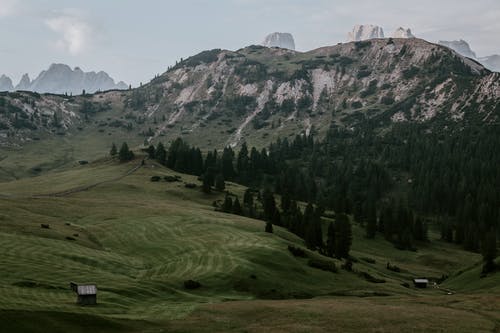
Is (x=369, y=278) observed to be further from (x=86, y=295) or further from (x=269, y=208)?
(x=269, y=208)

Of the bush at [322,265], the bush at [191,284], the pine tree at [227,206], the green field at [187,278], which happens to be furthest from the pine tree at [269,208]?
the bush at [191,284]

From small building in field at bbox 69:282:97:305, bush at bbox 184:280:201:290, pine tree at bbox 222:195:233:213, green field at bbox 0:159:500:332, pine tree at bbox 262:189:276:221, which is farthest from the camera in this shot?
pine tree at bbox 222:195:233:213

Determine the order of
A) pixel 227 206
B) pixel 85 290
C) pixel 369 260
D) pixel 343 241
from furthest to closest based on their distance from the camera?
pixel 227 206, pixel 369 260, pixel 343 241, pixel 85 290

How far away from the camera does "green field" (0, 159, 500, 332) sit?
178 feet

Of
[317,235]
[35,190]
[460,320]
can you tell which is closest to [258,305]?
[460,320]

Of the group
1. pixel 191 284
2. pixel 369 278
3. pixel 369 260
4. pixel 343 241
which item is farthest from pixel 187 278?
pixel 369 260

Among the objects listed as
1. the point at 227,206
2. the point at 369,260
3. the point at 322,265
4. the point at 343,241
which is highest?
the point at 227,206

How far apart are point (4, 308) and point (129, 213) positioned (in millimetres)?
88063

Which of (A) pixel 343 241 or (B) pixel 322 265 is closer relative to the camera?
(B) pixel 322 265

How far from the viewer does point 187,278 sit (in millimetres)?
82688

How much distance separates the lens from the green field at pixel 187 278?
178 feet

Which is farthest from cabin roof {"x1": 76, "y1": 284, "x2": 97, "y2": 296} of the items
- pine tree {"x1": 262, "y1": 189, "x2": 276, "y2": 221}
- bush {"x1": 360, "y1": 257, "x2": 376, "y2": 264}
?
pine tree {"x1": 262, "y1": 189, "x2": 276, "y2": 221}

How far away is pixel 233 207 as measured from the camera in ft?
562

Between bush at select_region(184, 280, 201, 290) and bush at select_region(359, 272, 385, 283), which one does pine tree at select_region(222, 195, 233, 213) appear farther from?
bush at select_region(184, 280, 201, 290)
